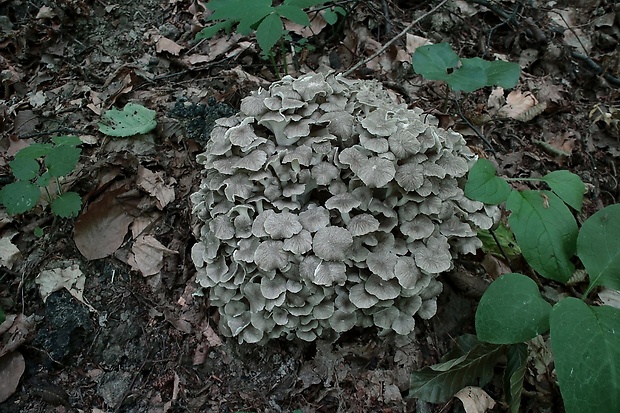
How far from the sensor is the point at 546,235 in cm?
272

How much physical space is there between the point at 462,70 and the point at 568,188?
1546 millimetres

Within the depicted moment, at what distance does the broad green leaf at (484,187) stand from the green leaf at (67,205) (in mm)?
2918

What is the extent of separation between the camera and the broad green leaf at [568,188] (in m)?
2.88

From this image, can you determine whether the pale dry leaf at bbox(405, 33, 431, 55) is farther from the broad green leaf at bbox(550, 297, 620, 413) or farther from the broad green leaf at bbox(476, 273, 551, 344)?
the broad green leaf at bbox(550, 297, 620, 413)

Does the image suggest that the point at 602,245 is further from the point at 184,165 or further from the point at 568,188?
the point at 184,165

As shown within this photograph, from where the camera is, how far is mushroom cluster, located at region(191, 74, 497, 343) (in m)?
2.81

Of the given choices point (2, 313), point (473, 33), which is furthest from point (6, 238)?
point (473, 33)

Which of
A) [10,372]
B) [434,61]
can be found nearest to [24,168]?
[10,372]

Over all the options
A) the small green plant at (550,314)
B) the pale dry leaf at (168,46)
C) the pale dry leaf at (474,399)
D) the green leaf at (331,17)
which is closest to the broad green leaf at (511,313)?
the small green plant at (550,314)

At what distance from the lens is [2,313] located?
3104 millimetres

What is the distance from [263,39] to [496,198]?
2174mm

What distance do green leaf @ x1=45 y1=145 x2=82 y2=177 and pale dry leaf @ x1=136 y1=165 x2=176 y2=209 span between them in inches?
24.4

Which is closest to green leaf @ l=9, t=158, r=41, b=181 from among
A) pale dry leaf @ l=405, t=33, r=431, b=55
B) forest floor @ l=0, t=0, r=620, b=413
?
forest floor @ l=0, t=0, r=620, b=413

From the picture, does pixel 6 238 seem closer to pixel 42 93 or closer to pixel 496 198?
pixel 42 93
